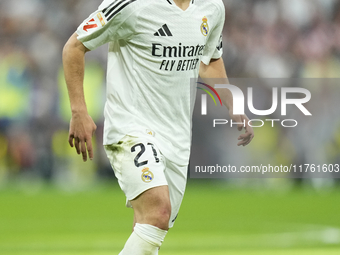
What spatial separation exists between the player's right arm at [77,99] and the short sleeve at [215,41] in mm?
1063

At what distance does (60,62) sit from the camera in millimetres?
12977

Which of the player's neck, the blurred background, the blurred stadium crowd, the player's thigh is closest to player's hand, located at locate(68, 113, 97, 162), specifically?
the player's thigh

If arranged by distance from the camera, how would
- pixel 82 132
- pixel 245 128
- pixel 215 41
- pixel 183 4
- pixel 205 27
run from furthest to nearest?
pixel 245 128 < pixel 215 41 < pixel 205 27 < pixel 183 4 < pixel 82 132

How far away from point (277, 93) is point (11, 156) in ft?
18.1

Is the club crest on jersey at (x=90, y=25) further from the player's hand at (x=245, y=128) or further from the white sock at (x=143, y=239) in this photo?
the player's hand at (x=245, y=128)

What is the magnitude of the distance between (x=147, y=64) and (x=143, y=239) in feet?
3.64

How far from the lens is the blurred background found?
12016 millimetres

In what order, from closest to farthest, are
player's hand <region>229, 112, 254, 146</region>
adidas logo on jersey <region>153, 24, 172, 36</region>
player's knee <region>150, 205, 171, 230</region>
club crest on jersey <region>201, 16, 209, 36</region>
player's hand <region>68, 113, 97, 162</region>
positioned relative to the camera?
player's knee <region>150, 205, 171, 230</region>, player's hand <region>68, 113, 97, 162</region>, adidas logo on jersey <region>153, 24, 172, 36</region>, club crest on jersey <region>201, 16, 209, 36</region>, player's hand <region>229, 112, 254, 146</region>

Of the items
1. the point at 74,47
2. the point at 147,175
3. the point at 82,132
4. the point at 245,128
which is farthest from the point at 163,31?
the point at 245,128

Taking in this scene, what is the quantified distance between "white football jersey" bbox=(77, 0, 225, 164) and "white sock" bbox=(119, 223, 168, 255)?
561mm

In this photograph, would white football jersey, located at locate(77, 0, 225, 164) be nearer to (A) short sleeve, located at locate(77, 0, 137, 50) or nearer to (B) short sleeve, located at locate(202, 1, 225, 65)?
(A) short sleeve, located at locate(77, 0, 137, 50)

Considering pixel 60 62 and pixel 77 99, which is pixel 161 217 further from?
pixel 60 62

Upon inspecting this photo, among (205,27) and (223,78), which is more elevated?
(205,27)

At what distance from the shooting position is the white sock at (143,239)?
141 inches
